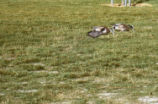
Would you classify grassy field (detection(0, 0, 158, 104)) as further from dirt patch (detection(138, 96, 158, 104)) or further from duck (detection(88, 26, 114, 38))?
duck (detection(88, 26, 114, 38))

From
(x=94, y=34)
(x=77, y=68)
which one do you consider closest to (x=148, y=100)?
(x=77, y=68)

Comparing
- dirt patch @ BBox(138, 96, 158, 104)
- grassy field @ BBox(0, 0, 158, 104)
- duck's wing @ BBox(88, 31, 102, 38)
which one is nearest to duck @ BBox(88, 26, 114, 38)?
duck's wing @ BBox(88, 31, 102, 38)

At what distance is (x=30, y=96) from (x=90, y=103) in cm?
93

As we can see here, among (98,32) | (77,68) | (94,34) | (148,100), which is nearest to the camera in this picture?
(148,100)

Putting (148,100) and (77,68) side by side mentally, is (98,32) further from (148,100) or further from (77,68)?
(148,100)

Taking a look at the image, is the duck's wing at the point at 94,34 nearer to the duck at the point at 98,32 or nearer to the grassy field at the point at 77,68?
the duck at the point at 98,32

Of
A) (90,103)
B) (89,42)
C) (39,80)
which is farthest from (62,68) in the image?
(89,42)

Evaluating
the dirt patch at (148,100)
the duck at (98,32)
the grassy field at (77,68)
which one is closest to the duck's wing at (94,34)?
the duck at (98,32)

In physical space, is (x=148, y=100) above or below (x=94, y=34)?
above

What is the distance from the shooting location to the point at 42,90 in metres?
6.16

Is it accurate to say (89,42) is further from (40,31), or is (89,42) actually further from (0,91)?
(0,91)

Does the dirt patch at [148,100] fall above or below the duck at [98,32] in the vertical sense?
above

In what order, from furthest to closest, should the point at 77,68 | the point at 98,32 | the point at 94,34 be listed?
the point at 98,32, the point at 94,34, the point at 77,68

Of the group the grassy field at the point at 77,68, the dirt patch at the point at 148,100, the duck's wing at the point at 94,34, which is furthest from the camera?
the duck's wing at the point at 94,34
